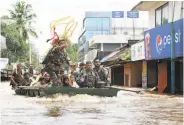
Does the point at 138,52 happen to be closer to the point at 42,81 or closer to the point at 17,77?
the point at 17,77

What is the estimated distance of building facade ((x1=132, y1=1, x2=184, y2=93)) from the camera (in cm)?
1942

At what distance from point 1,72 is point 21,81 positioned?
24332mm

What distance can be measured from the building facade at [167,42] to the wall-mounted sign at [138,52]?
3.14 feet

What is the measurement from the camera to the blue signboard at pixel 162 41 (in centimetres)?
1905

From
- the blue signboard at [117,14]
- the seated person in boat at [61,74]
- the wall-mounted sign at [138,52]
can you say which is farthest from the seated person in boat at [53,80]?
the blue signboard at [117,14]

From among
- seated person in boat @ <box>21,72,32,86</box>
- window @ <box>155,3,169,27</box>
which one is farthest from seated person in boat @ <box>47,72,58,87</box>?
window @ <box>155,3,169,27</box>

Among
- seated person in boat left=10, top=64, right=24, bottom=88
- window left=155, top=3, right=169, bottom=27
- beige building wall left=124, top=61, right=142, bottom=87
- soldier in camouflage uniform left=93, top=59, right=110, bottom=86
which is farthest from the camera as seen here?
beige building wall left=124, top=61, right=142, bottom=87

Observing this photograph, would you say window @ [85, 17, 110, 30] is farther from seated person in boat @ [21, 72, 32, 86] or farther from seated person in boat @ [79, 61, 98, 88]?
seated person in boat @ [79, 61, 98, 88]

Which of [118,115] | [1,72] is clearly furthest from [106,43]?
[118,115]

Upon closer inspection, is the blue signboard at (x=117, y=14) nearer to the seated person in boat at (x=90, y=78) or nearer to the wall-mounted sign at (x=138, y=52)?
the wall-mounted sign at (x=138, y=52)

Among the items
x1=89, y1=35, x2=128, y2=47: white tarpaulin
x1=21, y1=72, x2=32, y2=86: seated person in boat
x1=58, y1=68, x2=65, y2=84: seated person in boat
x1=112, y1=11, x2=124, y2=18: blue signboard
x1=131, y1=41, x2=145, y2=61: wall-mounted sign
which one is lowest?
x1=21, y1=72, x2=32, y2=86: seated person in boat

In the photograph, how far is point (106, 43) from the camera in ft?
185

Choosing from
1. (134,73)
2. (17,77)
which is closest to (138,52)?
(134,73)

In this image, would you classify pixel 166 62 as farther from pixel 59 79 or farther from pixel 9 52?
pixel 9 52
